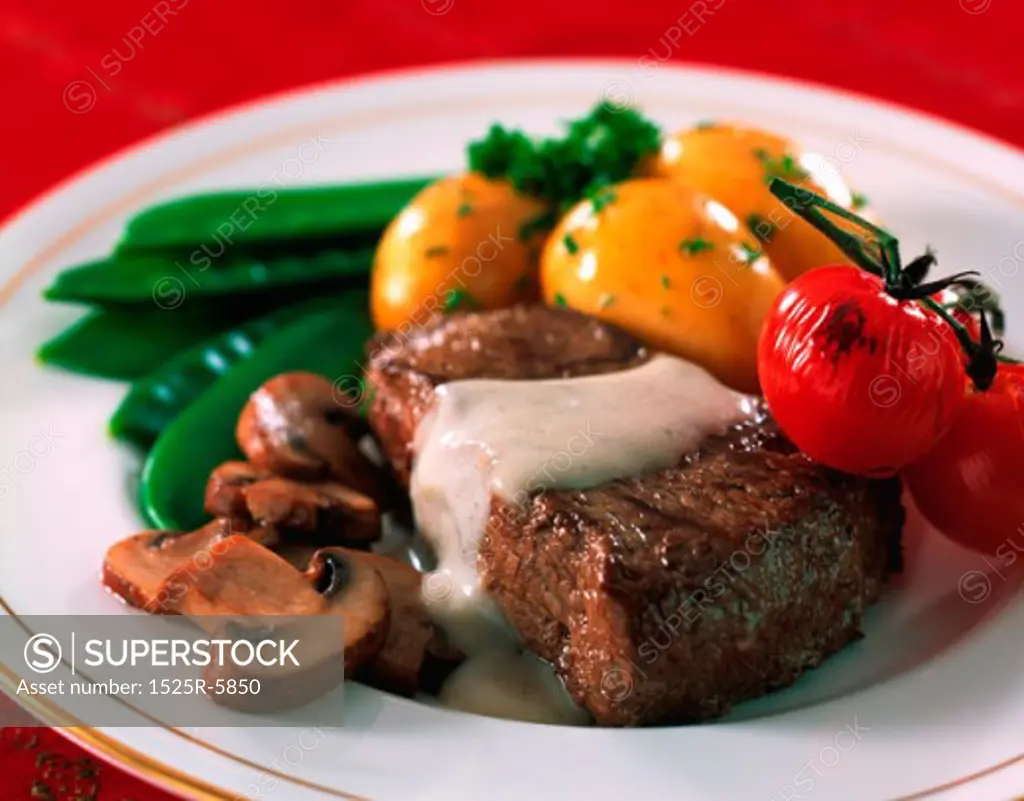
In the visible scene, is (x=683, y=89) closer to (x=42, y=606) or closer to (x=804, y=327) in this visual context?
(x=804, y=327)

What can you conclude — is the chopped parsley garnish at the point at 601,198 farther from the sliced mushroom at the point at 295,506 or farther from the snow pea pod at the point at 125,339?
the snow pea pod at the point at 125,339

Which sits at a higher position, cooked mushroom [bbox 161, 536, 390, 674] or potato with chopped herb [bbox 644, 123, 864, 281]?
potato with chopped herb [bbox 644, 123, 864, 281]

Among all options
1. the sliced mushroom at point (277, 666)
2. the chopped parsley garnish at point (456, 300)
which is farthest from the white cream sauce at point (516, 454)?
the chopped parsley garnish at point (456, 300)

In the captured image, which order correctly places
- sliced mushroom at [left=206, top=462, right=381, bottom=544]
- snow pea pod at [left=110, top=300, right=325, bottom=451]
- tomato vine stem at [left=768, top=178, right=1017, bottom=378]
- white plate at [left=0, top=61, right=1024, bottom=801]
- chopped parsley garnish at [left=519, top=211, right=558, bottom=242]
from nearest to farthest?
white plate at [left=0, top=61, right=1024, bottom=801] < tomato vine stem at [left=768, top=178, right=1017, bottom=378] < sliced mushroom at [left=206, top=462, right=381, bottom=544] < snow pea pod at [left=110, top=300, right=325, bottom=451] < chopped parsley garnish at [left=519, top=211, right=558, bottom=242]

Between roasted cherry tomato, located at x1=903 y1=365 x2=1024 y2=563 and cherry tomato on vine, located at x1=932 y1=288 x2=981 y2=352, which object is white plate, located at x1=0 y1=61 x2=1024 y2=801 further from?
cherry tomato on vine, located at x1=932 y1=288 x2=981 y2=352

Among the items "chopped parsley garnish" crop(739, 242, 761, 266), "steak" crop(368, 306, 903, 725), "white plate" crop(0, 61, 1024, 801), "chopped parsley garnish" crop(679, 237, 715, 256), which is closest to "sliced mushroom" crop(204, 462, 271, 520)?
"white plate" crop(0, 61, 1024, 801)

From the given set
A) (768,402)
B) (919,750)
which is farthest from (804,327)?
(919,750)

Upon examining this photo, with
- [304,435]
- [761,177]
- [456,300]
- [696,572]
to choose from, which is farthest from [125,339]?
[696,572]
